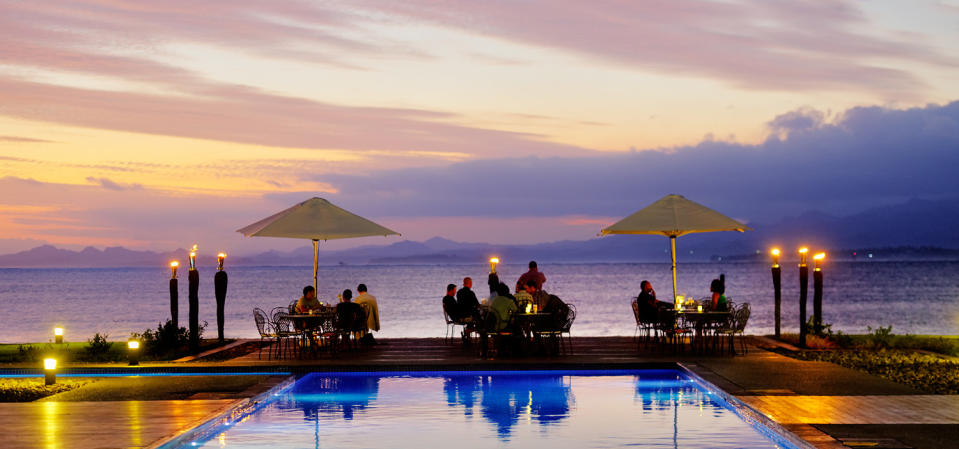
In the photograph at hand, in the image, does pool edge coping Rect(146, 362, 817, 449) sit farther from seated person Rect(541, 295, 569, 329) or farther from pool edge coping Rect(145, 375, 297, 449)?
seated person Rect(541, 295, 569, 329)

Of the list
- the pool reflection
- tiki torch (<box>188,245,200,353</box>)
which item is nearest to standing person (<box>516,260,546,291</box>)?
the pool reflection

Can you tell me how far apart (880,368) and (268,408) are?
768 cm

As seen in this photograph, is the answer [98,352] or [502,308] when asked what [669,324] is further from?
[98,352]

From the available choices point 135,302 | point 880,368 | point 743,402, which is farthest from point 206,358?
point 135,302

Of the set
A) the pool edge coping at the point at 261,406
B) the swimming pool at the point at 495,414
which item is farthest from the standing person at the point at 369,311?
the pool edge coping at the point at 261,406

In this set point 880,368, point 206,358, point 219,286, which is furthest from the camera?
point 219,286

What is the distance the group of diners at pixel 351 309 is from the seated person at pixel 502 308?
2137mm

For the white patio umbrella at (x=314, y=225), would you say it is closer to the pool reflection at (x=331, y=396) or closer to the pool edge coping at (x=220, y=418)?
the pool reflection at (x=331, y=396)

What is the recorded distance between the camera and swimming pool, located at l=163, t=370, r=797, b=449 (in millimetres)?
8852

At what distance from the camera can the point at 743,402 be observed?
977 cm

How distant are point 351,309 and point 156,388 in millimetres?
4053

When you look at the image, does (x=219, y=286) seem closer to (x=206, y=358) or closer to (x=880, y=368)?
(x=206, y=358)

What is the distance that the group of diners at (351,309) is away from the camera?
14.7 meters

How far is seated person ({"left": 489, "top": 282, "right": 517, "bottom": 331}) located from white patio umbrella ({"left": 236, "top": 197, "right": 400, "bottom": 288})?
9.68 ft
